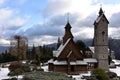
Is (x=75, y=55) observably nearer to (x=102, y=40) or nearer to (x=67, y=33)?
(x=67, y=33)

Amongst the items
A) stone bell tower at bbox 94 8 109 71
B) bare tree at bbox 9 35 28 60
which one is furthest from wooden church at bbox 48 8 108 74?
bare tree at bbox 9 35 28 60

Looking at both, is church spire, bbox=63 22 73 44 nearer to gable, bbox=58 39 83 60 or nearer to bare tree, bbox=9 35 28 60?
gable, bbox=58 39 83 60

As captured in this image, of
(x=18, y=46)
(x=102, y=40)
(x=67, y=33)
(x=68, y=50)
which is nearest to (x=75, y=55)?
Result: (x=68, y=50)

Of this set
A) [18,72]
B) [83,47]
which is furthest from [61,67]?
[83,47]

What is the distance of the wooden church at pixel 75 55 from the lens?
62250mm

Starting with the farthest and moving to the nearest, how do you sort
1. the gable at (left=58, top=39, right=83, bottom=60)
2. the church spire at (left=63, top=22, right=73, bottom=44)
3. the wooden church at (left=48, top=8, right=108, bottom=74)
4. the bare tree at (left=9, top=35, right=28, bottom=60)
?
the bare tree at (left=9, top=35, right=28, bottom=60) < the church spire at (left=63, top=22, right=73, bottom=44) < the gable at (left=58, top=39, right=83, bottom=60) < the wooden church at (left=48, top=8, right=108, bottom=74)

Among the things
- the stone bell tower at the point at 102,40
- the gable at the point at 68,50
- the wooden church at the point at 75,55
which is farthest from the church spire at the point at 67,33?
the stone bell tower at the point at 102,40

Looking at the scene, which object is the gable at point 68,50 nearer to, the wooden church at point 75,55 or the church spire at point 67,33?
the wooden church at point 75,55

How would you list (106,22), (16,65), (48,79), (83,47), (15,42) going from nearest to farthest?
(48,79)
(16,65)
(106,22)
(15,42)
(83,47)

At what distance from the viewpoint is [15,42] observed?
87438 millimetres

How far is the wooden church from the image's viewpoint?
62250 mm

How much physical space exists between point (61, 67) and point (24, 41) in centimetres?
2797

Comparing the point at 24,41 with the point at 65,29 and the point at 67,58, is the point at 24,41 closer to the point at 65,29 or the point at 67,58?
the point at 65,29

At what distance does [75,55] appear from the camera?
206 ft
